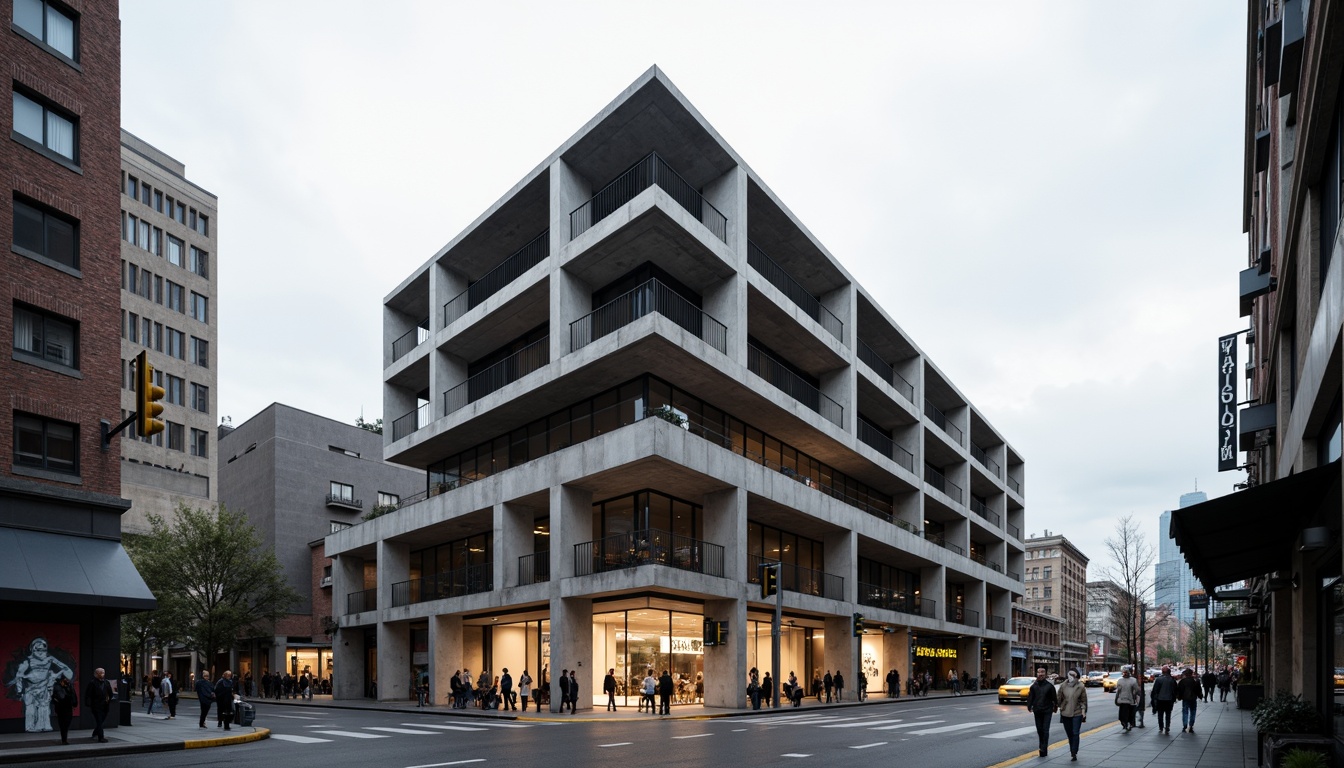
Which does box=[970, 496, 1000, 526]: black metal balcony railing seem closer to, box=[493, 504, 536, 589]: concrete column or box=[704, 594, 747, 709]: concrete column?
box=[704, 594, 747, 709]: concrete column

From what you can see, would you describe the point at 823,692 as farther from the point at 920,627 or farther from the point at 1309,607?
the point at 1309,607

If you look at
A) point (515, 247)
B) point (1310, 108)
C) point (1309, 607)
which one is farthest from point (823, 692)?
point (1310, 108)

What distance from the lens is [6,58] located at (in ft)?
74.2

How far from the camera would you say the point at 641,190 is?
115 feet

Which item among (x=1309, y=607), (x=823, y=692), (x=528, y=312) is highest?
(x=528, y=312)

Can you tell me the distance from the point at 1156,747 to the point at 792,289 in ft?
89.2

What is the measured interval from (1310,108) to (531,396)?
28322mm

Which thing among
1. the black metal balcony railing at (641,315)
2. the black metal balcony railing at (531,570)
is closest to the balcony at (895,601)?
the black metal balcony railing at (531,570)

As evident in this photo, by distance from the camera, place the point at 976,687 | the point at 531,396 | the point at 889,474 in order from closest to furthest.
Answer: the point at 531,396 < the point at 889,474 < the point at 976,687

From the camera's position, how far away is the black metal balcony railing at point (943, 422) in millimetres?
57312

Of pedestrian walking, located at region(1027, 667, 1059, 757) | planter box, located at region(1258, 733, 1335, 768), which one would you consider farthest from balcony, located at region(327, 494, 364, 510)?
planter box, located at region(1258, 733, 1335, 768)

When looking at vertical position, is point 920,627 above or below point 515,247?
below

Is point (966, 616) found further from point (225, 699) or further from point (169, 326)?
point (169, 326)

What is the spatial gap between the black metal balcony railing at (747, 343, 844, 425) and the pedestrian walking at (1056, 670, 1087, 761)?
22.4 metres
